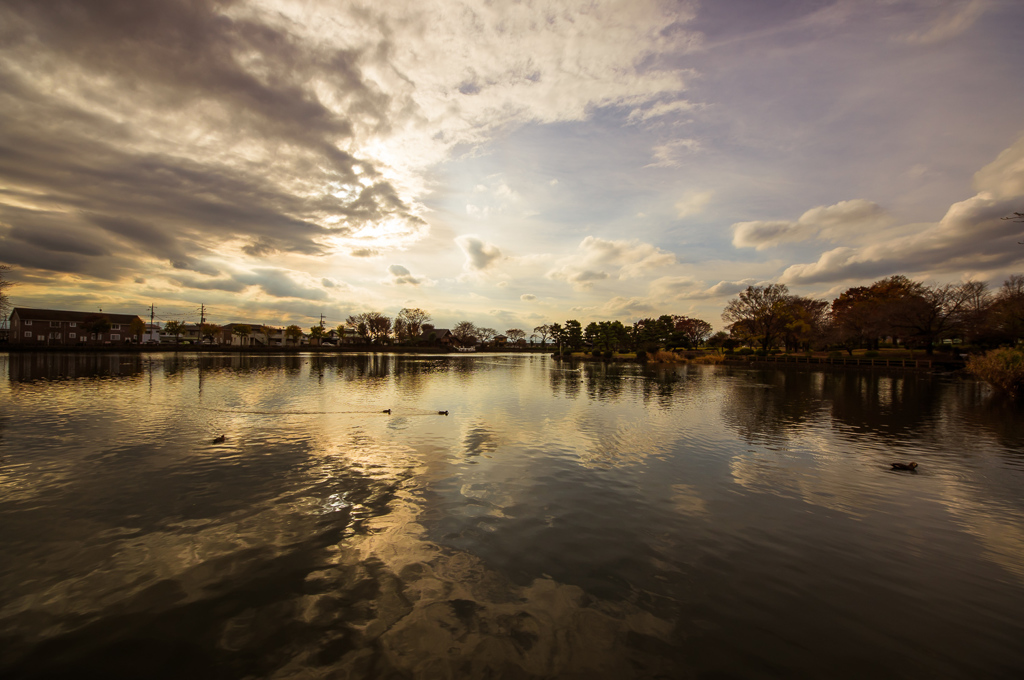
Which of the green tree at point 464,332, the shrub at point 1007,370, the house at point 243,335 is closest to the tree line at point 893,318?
the shrub at point 1007,370

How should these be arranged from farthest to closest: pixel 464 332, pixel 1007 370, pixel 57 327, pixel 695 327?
pixel 464 332 < pixel 695 327 < pixel 57 327 < pixel 1007 370

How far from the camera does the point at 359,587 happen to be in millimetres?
6668

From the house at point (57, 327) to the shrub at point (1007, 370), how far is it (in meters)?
172

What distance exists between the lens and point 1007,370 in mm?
29734

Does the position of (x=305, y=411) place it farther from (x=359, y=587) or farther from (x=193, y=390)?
(x=359, y=587)

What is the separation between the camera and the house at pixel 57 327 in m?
107

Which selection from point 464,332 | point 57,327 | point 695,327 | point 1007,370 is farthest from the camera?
point 464,332

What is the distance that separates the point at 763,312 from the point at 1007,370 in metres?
55.3

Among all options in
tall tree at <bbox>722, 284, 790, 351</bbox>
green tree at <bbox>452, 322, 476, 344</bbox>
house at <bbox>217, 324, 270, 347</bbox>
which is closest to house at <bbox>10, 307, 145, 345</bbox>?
house at <bbox>217, 324, 270, 347</bbox>

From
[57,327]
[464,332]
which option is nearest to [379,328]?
[464,332]

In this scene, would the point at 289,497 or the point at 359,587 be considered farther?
the point at 289,497

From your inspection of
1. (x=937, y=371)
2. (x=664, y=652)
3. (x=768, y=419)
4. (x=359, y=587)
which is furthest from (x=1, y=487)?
(x=937, y=371)

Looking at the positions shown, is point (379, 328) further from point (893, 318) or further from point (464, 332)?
point (893, 318)

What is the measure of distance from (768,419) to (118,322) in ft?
574
